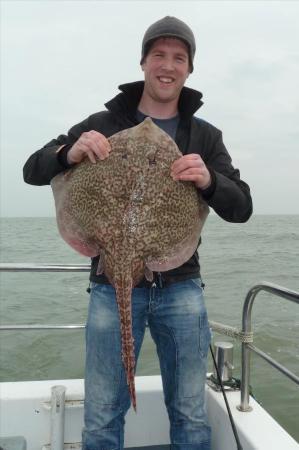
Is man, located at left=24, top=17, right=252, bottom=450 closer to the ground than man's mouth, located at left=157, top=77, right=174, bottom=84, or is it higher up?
closer to the ground

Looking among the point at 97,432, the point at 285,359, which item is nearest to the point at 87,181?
the point at 97,432

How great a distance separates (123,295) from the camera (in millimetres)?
2236

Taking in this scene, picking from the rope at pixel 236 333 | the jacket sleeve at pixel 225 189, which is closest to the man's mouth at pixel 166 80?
the jacket sleeve at pixel 225 189

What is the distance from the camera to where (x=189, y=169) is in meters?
2.32

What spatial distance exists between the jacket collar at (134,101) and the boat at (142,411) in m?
1.24

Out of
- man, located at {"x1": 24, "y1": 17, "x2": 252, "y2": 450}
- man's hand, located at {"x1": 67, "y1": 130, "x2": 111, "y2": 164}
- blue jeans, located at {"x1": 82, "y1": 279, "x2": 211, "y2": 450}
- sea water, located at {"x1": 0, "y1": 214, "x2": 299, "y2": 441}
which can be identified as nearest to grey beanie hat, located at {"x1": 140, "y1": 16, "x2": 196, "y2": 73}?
man, located at {"x1": 24, "y1": 17, "x2": 252, "y2": 450}

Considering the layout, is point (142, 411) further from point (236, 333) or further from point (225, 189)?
point (225, 189)

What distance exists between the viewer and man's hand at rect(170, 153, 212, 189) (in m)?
2.32

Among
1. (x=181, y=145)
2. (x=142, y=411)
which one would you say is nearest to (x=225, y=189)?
(x=181, y=145)

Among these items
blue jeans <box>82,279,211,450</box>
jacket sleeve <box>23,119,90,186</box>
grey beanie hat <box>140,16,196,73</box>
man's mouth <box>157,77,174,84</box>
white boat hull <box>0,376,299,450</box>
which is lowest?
white boat hull <box>0,376,299,450</box>

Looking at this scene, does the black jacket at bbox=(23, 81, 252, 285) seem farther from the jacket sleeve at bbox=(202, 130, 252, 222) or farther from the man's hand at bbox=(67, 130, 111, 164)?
the man's hand at bbox=(67, 130, 111, 164)

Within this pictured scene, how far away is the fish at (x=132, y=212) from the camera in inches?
89.9

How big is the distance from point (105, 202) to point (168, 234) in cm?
38

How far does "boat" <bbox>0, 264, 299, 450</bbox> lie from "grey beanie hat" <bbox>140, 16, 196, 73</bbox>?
161cm
